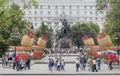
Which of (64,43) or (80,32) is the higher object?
(80,32)

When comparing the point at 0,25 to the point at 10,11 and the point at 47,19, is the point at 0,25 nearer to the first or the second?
the point at 10,11

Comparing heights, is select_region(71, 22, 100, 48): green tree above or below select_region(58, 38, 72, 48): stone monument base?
above

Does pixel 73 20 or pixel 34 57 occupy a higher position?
pixel 73 20

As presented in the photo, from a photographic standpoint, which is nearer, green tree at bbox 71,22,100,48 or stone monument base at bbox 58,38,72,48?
stone monument base at bbox 58,38,72,48

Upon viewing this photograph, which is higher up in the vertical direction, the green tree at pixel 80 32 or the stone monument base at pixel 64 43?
the green tree at pixel 80 32

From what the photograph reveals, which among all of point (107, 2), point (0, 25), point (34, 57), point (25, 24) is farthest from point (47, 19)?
point (0, 25)

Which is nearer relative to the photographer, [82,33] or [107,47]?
[107,47]

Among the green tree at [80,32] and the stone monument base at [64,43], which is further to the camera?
the green tree at [80,32]

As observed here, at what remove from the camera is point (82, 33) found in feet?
487

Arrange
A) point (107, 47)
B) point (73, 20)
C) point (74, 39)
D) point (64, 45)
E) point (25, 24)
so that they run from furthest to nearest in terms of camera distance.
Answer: point (73, 20) → point (74, 39) → point (64, 45) → point (25, 24) → point (107, 47)

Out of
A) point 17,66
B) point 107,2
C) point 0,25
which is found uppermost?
point 107,2

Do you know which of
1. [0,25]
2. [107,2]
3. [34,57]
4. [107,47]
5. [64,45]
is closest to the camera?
[0,25]

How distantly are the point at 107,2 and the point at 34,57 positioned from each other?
20918 mm

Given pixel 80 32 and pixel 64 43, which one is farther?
pixel 80 32
